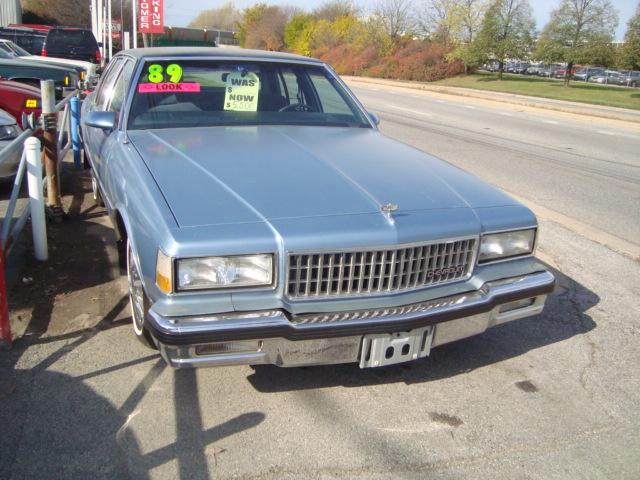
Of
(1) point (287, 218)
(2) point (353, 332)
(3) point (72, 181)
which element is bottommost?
(3) point (72, 181)

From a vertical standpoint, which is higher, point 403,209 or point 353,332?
point 403,209

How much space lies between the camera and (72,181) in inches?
295

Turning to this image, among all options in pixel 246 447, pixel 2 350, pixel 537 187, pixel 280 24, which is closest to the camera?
pixel 246 447

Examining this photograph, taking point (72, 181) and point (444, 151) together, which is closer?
point (72, 181)

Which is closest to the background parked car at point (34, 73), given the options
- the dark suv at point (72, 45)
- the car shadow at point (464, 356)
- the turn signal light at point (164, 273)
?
the dark suv at point (72, 45)

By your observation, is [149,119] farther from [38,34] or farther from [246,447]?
[38,34]

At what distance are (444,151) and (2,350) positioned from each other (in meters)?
8.91

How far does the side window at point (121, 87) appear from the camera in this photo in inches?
172

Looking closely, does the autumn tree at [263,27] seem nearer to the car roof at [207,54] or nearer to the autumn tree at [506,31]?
the autumn tree at [506,31]

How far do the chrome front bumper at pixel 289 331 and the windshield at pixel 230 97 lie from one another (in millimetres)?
1955

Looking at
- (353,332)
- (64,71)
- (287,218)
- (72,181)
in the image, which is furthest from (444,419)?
(64,71)

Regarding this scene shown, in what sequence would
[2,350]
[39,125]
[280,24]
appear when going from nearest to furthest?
1. [2,350]
2. [39,125]
3. [280,24]

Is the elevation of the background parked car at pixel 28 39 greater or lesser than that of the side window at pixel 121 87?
lesser

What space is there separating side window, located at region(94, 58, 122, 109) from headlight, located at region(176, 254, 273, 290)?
10.3 ft
